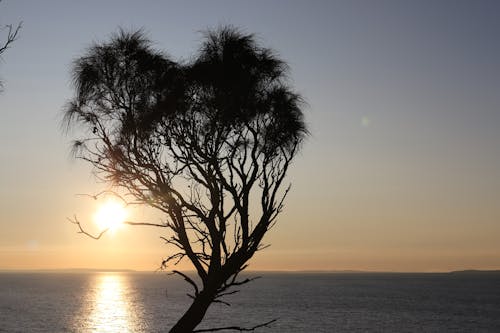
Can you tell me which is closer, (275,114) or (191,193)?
(191,193)

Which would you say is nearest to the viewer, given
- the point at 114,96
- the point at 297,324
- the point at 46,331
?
the point at 114,96

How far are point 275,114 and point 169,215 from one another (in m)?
2.20

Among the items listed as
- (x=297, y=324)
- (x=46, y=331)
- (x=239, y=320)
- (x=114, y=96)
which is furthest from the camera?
(x=239, y=320)

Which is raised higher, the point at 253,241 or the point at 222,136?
the point at 222,136

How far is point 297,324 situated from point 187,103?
3826 inches

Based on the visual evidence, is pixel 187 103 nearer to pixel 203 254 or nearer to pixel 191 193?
pixel 191 193

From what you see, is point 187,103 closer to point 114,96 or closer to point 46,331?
point 114,96

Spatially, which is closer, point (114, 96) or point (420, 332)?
point (114, 96)

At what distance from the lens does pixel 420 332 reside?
9775 cm

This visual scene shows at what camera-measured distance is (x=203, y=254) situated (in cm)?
862

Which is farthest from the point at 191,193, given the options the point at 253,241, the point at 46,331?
the point at 46,331

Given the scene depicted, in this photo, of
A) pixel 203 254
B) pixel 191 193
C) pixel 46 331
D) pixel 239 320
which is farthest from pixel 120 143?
pixel 239 320

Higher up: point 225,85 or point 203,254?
point 225,85

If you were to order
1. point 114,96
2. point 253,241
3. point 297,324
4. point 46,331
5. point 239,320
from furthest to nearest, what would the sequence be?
point 239,320 < point 297,324 < point 46,331 < point 114,96 < point 253,241
